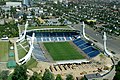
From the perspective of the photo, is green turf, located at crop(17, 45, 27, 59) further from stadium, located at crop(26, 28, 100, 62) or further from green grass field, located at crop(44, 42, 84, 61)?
green grass field, located at crop(44, 42, 84, 61)

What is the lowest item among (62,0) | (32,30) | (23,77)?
(62,0)

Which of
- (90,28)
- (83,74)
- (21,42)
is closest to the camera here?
(83,74)

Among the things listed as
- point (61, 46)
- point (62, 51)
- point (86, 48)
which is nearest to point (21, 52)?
point (62, 51)

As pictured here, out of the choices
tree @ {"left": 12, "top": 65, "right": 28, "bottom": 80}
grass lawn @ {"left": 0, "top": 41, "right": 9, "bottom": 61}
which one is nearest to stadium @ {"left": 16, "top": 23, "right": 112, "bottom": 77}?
grass lawn @ {"left": 0, "top": 41, "right": 9, "bottom": 61}

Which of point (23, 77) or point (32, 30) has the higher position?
point (23, 77)

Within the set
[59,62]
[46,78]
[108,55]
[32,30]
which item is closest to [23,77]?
[46,78]

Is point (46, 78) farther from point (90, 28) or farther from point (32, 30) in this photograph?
point (90, 28)

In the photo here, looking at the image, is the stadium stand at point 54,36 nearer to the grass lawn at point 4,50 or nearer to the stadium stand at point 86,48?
the stadium stand at point 86,48
